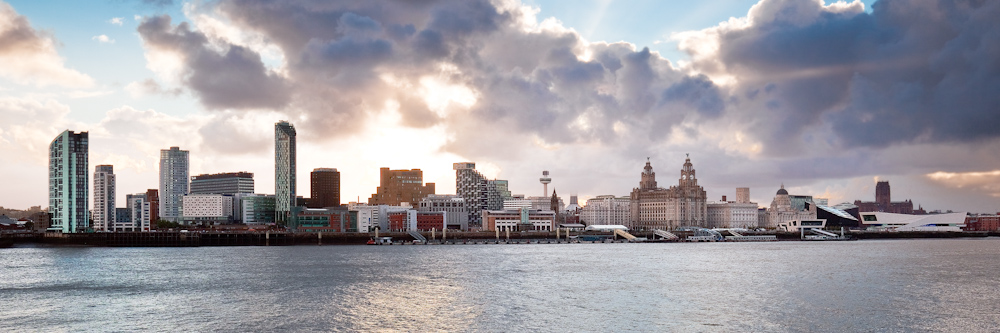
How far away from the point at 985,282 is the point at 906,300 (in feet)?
69.4

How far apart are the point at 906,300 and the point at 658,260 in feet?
176

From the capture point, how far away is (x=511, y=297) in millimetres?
67688

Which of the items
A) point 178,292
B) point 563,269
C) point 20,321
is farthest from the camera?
point 563,269

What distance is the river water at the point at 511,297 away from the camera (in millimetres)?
53594

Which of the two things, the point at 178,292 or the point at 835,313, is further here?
the point at 178,292

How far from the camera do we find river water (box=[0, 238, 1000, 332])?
53594 millimetres

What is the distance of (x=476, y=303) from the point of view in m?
63.7

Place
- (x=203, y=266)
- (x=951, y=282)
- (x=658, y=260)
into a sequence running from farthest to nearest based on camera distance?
(x=658, y=260), (x=203, y=266), (x=951, y=282)

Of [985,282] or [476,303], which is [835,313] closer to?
[476,303]

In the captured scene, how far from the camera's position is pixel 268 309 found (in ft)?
200

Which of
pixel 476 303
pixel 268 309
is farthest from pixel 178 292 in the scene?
pixel 476 303

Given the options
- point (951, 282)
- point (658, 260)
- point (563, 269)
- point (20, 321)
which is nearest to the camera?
point (20, 321)

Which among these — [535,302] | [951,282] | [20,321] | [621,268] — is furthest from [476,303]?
[951,282]

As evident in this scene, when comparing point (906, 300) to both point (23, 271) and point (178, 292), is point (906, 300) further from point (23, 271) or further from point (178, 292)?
point (23, 271)
